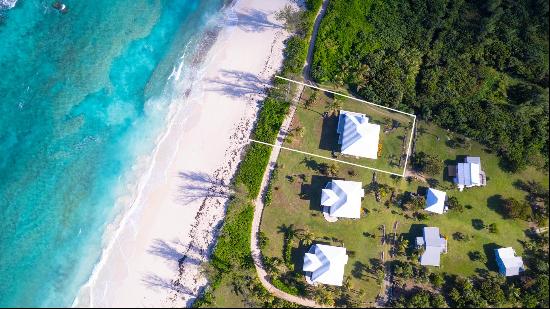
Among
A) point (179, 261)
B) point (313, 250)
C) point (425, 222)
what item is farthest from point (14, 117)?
point (425, 222)

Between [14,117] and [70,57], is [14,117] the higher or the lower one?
the lower one

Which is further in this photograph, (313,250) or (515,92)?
(515,92)

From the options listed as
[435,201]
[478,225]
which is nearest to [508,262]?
[478,225]

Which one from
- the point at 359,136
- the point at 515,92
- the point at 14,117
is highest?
the point at 515,92

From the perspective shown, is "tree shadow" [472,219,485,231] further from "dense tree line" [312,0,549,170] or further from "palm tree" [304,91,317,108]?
"palm tree" [304,91,317,108]

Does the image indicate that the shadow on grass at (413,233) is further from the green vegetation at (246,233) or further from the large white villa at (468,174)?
the green vegetation at (246,233)

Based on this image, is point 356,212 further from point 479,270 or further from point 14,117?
point 14,117
